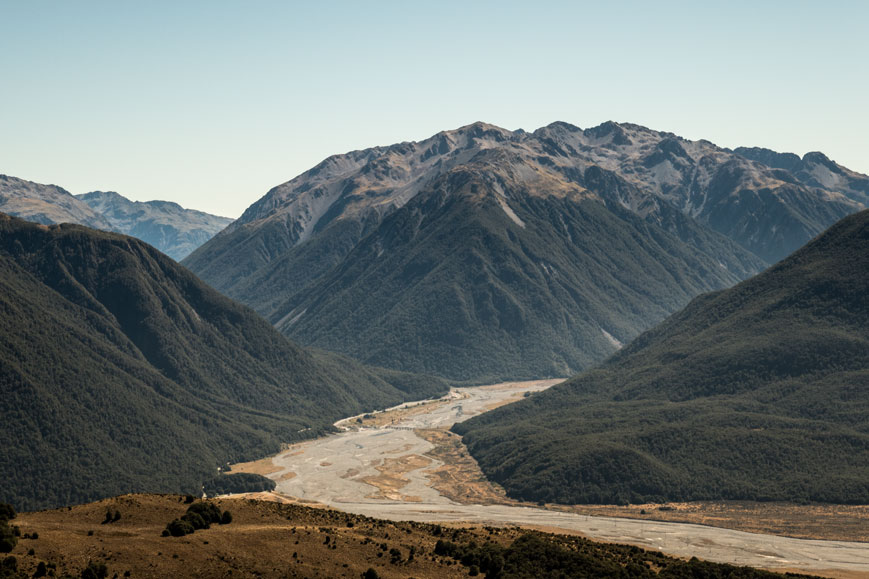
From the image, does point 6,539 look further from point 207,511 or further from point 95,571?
point 207,511

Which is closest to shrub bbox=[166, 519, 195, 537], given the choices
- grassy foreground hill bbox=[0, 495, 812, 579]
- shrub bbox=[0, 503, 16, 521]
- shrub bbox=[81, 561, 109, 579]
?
grassy foreground hill bbox=[0, 495, 812, 579]

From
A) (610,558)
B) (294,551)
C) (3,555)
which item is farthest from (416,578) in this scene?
(3,555)

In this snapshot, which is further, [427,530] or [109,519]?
[427,530]

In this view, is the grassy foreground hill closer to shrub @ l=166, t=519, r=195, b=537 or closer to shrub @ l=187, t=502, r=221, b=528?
shrub @ l=166, t=519, r=195, b=537

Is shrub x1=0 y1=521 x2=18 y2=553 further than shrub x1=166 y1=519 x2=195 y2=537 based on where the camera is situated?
No

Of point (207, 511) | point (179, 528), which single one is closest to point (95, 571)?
point (179, 528)

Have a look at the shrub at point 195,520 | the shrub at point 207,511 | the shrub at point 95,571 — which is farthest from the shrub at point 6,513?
the shrub at point 207,511

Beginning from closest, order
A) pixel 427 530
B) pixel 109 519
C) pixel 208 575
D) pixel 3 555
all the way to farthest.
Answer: pixel 3 555, pixel 208 575, pixel 109 519, pixel 427 530

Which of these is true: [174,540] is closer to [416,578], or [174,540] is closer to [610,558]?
[416,578]
